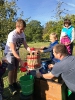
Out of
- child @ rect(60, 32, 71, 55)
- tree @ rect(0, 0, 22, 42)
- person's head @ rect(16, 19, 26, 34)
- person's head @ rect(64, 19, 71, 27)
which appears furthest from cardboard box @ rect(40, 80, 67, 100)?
tree @ rect(0, 0, 22, 42)

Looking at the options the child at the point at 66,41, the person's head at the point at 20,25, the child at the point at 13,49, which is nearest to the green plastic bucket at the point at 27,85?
the child at the point at 13,49

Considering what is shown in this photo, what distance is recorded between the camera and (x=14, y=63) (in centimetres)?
441

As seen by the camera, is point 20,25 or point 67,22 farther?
point 67,22

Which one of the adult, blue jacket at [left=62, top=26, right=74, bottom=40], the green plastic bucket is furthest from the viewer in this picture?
blue jacket at [left=62, top=26, right=74, bottom=40]

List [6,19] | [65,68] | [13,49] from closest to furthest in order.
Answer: [65,68] < [13,49] < [6,19]

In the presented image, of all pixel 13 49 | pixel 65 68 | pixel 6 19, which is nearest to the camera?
pixel 65 68

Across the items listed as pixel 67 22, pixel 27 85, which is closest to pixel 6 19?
pixel 67 22

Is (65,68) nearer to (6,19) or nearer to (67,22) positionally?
(67,22)

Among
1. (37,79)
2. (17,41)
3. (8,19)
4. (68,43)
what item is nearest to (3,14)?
(8,19)

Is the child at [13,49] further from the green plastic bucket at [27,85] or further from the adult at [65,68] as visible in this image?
the adult at [65,68]

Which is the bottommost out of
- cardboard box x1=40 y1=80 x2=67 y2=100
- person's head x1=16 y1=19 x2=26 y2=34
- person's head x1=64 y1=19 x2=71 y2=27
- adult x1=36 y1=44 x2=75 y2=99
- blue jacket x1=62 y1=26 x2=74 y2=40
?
cardboard box x1=40 y1=80 x2=67 y2=100

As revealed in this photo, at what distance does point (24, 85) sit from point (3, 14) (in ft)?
21.5

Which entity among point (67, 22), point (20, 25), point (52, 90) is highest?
point (67, 22)

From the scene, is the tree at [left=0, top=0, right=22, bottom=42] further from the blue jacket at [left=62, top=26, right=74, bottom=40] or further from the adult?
the adult
